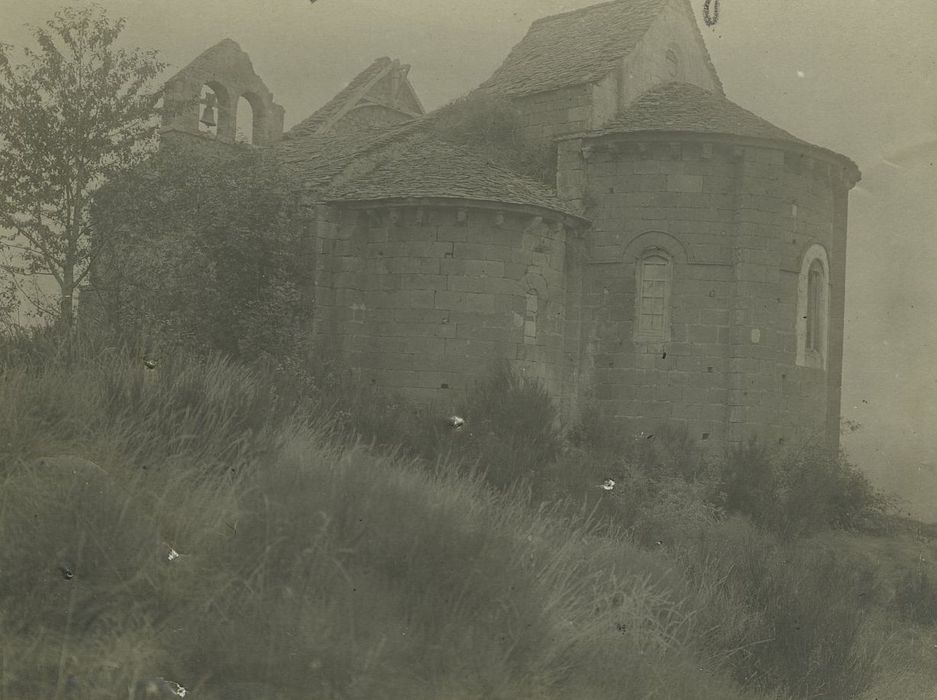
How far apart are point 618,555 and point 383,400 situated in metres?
6.68

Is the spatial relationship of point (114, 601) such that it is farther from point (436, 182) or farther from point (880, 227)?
point (880, 227)

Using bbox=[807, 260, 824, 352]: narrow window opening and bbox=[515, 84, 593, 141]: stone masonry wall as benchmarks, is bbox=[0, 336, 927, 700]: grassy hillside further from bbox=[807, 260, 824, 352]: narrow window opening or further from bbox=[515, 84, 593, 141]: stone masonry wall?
bbox=[515, 84, 593, 141]: stone masonry wall

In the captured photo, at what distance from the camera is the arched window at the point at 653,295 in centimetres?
1495

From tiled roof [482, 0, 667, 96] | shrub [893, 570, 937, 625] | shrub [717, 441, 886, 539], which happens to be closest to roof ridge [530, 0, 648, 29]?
tiled roof [482, 0, 667, 96]

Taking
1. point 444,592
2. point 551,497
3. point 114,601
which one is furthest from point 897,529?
point 114,601

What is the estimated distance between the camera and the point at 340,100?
21.8 metres

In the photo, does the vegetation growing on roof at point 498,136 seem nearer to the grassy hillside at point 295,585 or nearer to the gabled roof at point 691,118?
the gabled roof at point 691,118

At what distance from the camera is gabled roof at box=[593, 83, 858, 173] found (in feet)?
48.3

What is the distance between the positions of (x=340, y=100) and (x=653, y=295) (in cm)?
1018

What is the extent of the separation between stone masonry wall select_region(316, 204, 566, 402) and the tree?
344 centimetres

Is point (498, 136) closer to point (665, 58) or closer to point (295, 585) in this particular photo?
point (665, 58)

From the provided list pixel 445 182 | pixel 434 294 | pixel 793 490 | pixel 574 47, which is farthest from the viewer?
pixel 574 47

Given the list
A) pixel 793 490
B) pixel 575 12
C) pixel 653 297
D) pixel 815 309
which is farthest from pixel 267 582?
pixel 575 12

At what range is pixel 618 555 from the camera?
7195 millimetres
